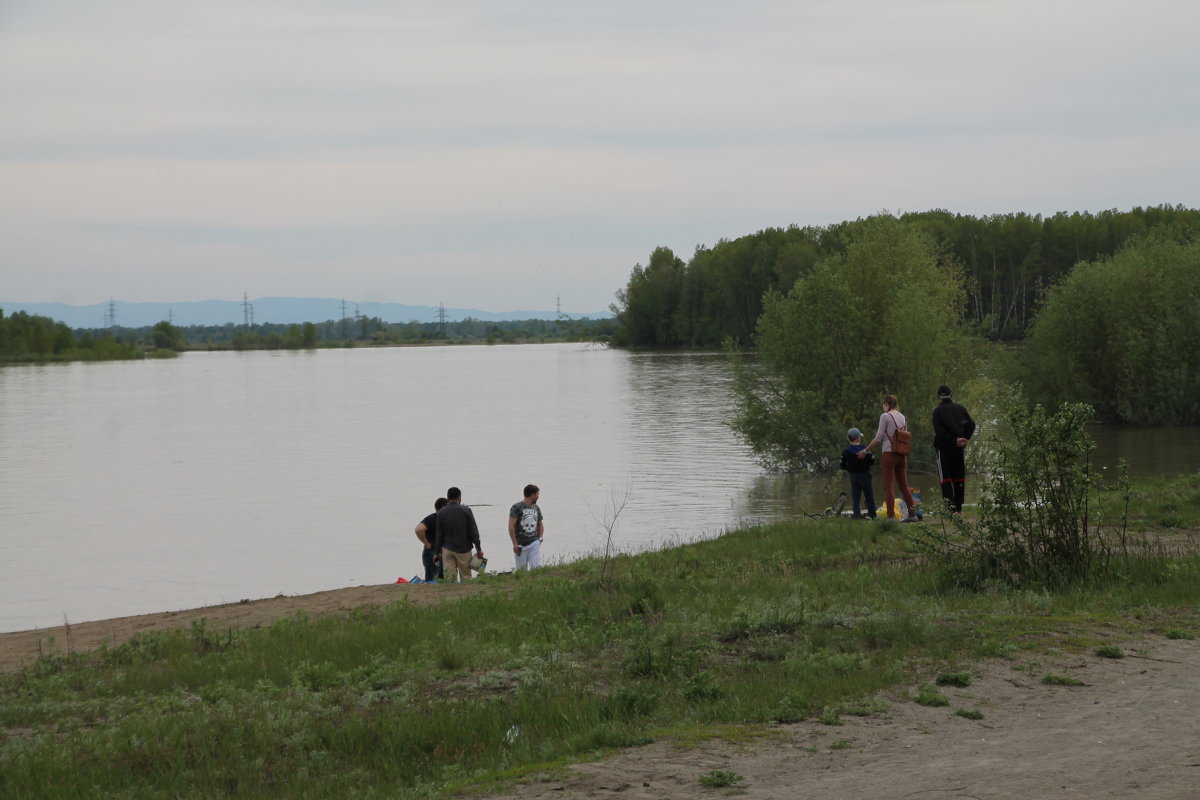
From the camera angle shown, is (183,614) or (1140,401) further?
(1140,401)

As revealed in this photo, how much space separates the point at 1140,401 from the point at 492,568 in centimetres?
3202

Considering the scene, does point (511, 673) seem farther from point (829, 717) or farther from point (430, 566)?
point (430, 566)

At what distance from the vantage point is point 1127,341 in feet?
145

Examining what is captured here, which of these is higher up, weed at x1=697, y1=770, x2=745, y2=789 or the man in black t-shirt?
weed at x1=697, y1=770, x2=745, y2=789

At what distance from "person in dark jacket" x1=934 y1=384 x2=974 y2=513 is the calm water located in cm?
580

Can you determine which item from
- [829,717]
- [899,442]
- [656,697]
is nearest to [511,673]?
[656,697]

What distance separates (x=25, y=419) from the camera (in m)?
59.4

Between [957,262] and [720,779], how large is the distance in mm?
101617

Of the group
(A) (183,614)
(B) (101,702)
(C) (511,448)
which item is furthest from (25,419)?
(B) (101,702)

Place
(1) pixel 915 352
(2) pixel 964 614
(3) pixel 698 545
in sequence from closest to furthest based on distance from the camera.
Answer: (2) pixel 964 614 → (3) pixel 698 545 → (1) pixel 915 352

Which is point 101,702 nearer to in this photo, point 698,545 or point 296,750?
point 296,750

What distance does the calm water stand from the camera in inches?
875

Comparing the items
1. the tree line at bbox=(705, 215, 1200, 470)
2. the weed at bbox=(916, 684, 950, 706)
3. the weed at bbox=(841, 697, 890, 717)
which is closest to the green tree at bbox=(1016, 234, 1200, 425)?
the tree line at bbox=(705, 215, 1200, 470)

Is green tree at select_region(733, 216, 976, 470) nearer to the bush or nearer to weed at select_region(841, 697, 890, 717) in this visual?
the bush
